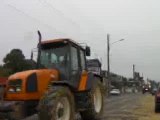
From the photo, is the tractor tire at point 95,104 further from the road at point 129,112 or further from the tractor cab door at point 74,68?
the tractor cab door at point 74,68

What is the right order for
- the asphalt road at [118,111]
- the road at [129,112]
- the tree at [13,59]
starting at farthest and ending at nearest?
1. the tree at [13,59]
2. the road at [129,112]
3. the asphalt road at [118,111]

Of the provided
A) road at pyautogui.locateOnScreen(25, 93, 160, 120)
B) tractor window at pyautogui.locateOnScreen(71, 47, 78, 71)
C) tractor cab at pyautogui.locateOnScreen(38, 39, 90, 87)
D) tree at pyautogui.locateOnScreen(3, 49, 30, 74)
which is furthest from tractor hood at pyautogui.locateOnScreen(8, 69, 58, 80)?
tree at pyautogui.locateOnScreen(3, 49, 30, 74)

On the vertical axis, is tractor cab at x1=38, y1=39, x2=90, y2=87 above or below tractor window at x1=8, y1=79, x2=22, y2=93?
above

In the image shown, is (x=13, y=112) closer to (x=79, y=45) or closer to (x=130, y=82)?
(x=79, y=45)

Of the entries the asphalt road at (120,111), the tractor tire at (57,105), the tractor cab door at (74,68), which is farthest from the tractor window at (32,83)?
the asphalt road at (120,111)

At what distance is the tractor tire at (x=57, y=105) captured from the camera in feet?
43.4

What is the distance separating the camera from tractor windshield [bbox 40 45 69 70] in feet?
51.0

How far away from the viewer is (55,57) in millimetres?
15703

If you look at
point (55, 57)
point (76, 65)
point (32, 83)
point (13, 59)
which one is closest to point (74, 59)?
point (76, 65)

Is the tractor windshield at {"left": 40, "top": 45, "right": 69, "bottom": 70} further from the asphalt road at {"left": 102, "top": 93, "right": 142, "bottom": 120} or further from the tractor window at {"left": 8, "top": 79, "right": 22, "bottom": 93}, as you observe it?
the asphalt road at {"left": 102, "top": 93, "right": 142, "bottom": 120}

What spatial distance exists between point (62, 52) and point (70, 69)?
0.68 metres

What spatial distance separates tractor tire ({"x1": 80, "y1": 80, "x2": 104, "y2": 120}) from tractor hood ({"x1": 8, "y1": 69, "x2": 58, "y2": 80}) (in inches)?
93.0

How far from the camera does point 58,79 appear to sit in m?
15.3

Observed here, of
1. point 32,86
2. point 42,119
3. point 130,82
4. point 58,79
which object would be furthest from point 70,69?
point 130,82
